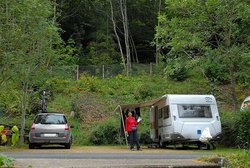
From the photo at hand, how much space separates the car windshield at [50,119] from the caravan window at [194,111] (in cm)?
534

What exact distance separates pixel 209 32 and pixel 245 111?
474 cm

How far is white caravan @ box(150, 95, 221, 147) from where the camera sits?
22.3 metres

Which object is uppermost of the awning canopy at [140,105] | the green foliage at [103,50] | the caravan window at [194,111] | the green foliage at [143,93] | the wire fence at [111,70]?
the green foliage at [103,50]

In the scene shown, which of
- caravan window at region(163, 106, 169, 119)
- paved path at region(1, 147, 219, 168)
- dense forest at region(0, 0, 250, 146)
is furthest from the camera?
caravan window at region(163, 106, 169, 119)

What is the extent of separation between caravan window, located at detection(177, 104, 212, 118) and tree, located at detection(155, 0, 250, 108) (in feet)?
10.2

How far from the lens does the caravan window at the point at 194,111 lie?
22.9 m

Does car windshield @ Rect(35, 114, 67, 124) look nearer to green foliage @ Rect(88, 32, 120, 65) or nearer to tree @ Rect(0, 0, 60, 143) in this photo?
tree @ Rect(0, 0, 60, 143)

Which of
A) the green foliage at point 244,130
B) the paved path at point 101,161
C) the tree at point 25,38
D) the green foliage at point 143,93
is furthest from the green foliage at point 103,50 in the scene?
the paved path at point 101,161

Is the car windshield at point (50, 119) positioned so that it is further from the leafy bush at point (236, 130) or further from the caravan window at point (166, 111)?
the leafy bush at point (236, 130)

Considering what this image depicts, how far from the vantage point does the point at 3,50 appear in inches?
808

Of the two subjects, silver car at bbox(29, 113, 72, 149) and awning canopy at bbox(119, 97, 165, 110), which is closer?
silver car at bbox(29, 113, 72, 149)

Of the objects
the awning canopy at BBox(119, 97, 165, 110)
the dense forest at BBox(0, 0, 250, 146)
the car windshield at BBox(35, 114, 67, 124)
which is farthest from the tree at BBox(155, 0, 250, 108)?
the car windshield at BBox(35, 114, 67, 124)

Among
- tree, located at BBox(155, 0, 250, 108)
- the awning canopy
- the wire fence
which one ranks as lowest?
the awning canopy

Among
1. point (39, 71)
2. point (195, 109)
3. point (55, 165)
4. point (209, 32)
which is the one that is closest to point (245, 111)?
point (195, 109)
